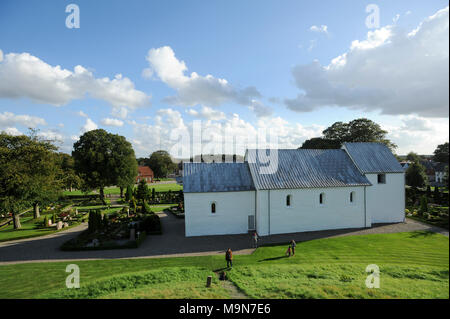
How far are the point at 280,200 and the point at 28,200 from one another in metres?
24.1

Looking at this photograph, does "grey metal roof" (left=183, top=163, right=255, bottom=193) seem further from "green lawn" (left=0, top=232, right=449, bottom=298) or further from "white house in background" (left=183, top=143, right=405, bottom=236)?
"green lawn" (left=0, top=232, right=449, bottom=298)

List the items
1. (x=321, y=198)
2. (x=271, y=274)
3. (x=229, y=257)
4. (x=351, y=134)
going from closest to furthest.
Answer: (x=271, y=274) → (x=229, y=257) → (x=321, y=198) → (x=351, y=134)

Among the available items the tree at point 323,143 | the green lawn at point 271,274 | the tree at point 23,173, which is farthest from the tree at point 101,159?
the tree at point 323,143

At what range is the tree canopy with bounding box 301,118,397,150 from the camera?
37.9m

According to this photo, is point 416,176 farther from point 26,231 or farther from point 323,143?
point 26,231

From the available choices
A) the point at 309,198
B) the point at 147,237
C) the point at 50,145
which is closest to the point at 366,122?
the point at 309,198

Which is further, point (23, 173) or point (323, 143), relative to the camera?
point (323, 143)

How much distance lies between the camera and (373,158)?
78.8 feet

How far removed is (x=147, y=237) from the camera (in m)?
19.6

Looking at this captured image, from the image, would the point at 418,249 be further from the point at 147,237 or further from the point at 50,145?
the point at 50,145

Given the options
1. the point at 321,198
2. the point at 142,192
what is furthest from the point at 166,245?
the point at 142,192

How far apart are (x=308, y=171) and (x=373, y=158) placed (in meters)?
8.21

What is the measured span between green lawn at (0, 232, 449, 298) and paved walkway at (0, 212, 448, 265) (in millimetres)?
1231

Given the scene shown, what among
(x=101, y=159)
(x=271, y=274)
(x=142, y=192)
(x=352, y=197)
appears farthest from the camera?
(x=142, y=192)
